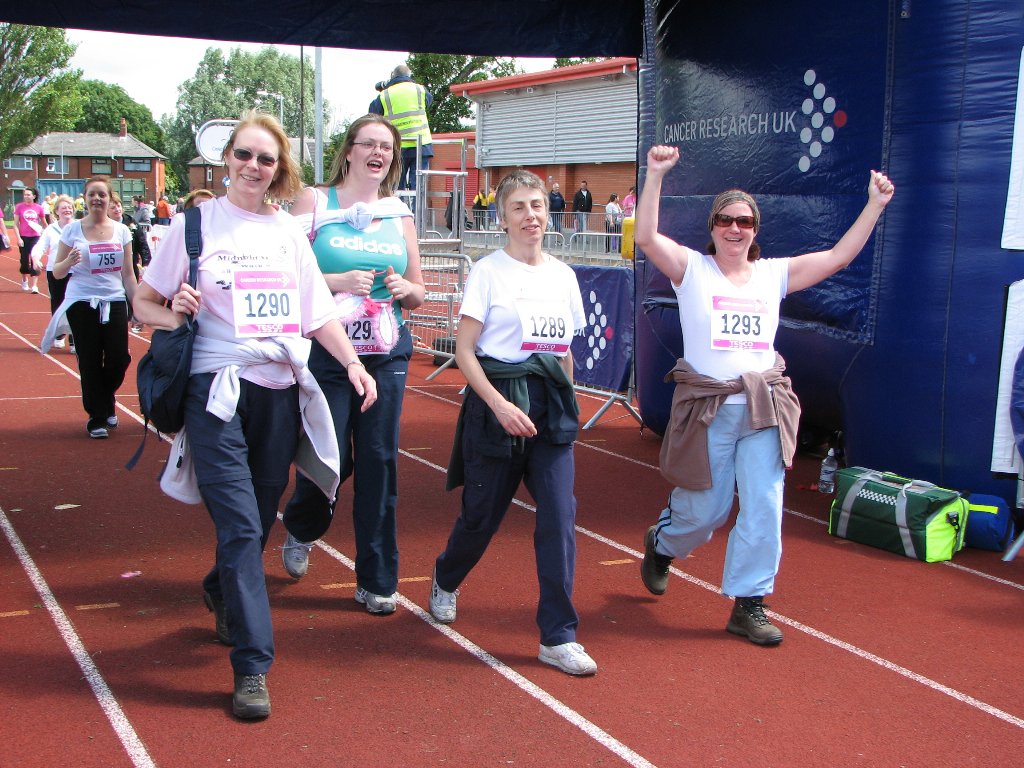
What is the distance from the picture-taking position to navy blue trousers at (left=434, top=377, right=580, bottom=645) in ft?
14.6

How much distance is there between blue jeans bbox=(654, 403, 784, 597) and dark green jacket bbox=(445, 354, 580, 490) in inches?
31.5

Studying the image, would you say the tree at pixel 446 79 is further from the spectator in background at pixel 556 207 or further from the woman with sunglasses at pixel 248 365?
the woman with sunglasses at pixel 248 365

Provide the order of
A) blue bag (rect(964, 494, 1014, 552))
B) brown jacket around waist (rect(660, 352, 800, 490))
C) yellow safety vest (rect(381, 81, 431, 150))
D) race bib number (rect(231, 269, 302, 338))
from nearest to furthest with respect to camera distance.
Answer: race bib number (rect(231, 269, 302, 338)) → brown jacket around waist (rect(660, 352, 800, 490)) → blue bag (rect(964, 494, 1014, 552)) → yellow safety vest (rect(381, 81, 431, 150))

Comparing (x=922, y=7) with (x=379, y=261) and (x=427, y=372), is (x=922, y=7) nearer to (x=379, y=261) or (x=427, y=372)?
(x=379, y=261)

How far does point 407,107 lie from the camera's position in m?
12.5

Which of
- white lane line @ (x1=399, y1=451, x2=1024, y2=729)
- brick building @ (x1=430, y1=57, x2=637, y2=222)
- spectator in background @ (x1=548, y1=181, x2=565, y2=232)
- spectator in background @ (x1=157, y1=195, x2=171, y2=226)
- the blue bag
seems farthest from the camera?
brick building @ (x1=430, y1=57, x2=637, y2=222)

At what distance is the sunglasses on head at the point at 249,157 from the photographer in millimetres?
4160

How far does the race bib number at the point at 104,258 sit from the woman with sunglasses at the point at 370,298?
473 cm

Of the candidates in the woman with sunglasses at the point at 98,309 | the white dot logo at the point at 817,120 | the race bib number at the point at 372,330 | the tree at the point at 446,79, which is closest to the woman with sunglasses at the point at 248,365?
the race bib number at the point at 372,330

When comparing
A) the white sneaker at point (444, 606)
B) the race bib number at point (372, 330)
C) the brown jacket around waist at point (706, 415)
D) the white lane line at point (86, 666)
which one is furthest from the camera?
the white sneaker at point (444, 606)

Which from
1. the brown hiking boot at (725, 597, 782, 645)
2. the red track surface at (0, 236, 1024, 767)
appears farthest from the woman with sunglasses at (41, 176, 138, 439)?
the brown hiking boot at (725, 597, 782, 645)

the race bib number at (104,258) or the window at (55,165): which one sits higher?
the window at (55,165)

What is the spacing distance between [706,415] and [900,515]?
6.59 feet

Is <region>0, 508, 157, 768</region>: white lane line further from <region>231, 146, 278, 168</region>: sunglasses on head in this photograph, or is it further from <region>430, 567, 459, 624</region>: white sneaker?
<region>231, 146, 278, 168</region>: sunglasses on head
